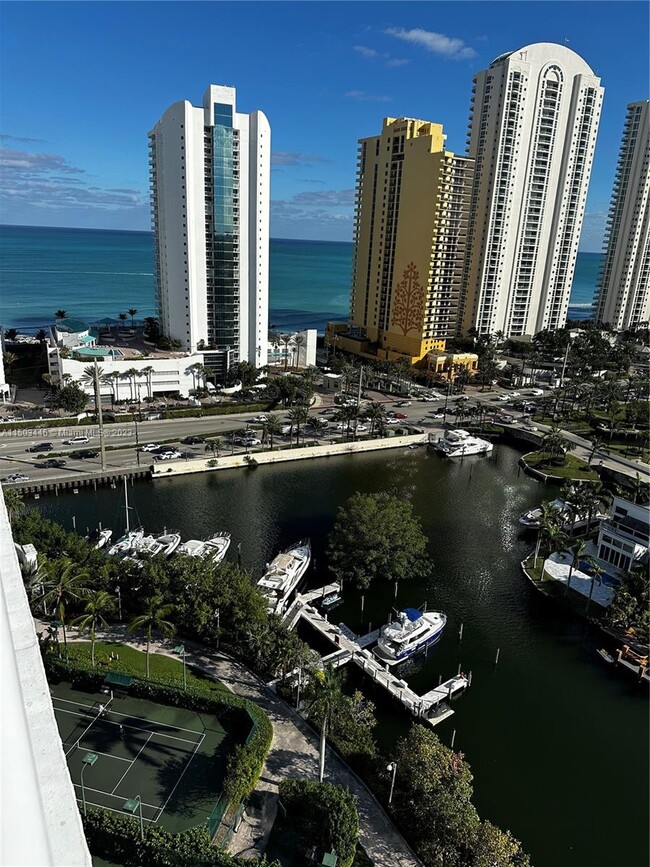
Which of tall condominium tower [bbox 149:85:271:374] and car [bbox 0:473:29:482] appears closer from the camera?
car [bbox 0:473:29:482]

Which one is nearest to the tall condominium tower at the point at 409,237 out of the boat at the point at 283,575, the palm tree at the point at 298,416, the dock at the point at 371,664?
the palm tree at the point at 298,416

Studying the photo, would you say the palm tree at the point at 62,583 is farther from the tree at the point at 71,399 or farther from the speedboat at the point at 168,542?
the tree at the point at 71,399

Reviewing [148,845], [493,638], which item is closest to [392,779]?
[148,845]

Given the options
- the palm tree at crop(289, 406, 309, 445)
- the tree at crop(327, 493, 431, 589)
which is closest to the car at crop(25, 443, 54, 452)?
the palm tree at crop(289, 406, 309, 445)

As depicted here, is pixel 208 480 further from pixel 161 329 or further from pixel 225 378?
pixel 161 329

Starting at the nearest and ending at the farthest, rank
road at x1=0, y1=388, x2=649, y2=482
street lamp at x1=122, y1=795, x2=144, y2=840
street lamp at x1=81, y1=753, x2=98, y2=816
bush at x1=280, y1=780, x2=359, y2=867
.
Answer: bush at x1=280, y1=780, x2=359, y2=867 < street lamp at x1=122, y1=795, x2=144, y2=840 < street lamp at x1=81, y1=753, x2=98, y2=816 < road at x1=0, y1=388, x2=649, y2=482

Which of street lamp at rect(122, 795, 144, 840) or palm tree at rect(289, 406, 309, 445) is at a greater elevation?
palm tree at rect(289, 406, 309, 445)

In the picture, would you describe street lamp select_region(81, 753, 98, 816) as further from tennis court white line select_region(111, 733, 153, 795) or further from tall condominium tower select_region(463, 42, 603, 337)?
tall condominium tower select_region(463, 42, 603, 337)
